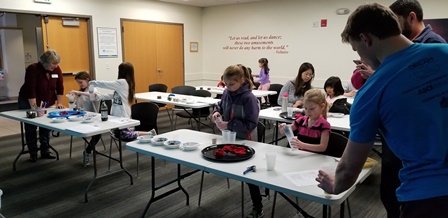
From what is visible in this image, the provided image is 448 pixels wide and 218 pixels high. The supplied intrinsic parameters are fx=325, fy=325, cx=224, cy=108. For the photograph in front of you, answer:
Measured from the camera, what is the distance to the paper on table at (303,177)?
1.70 metres

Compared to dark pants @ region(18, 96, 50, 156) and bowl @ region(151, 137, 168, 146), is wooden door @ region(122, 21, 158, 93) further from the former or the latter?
bowl @ region(151, 137, 168, 146)

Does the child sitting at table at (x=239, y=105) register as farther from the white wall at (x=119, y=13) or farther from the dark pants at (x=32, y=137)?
the white wall at (x=119, y=13)

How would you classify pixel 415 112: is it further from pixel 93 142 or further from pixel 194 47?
pixel 194 47

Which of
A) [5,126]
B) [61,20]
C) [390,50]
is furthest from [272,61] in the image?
[390,50]

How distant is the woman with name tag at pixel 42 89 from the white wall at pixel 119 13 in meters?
2.24

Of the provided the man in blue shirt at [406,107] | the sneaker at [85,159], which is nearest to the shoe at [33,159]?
the sneaker at [85,159]

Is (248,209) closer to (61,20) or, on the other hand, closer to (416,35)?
(416,35)

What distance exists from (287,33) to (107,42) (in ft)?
12.9

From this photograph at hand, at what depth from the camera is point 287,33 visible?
7.40 metres

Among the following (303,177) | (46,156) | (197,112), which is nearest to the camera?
(303,177)

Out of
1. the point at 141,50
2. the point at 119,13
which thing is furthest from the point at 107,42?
the point at 141,50

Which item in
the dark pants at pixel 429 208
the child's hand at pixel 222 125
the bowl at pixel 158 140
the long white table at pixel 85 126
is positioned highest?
the dark pants at pixel 429 208

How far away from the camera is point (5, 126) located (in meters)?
6.32

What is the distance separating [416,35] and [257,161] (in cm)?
118
